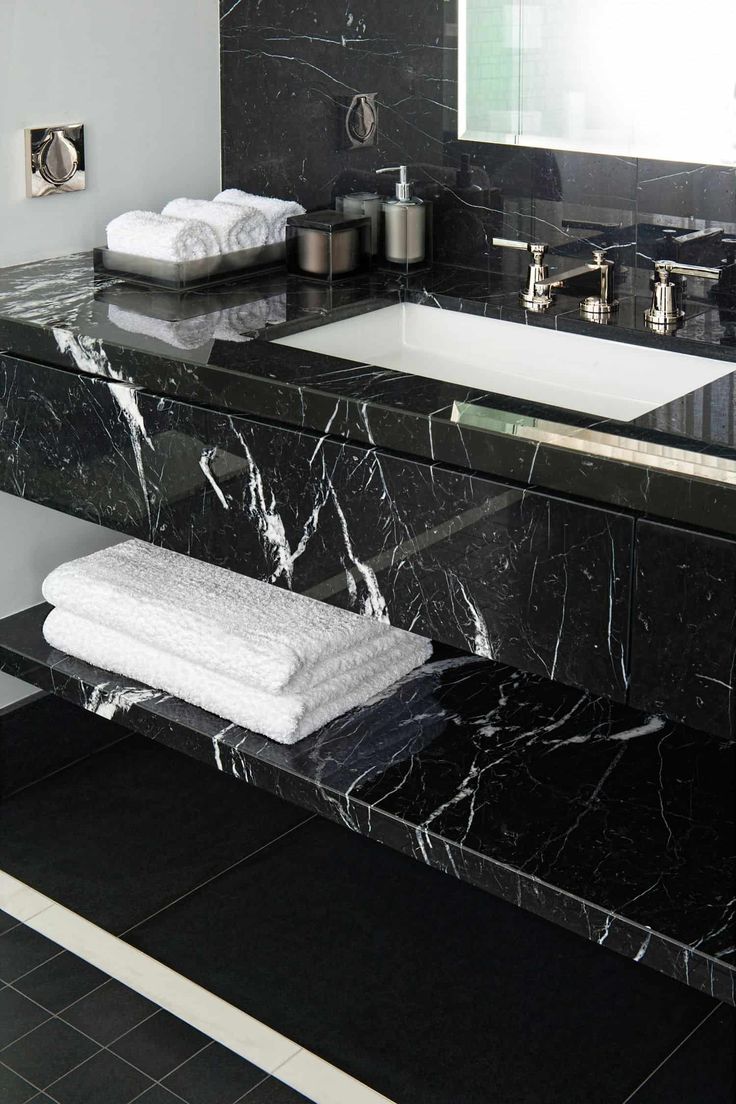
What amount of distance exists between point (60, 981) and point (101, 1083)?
24 centimetres

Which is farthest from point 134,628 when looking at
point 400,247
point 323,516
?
point 400,247

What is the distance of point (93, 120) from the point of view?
7.64ft

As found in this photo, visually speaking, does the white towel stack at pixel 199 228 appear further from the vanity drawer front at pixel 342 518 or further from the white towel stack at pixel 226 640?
the white towel stack at pixel 226 640

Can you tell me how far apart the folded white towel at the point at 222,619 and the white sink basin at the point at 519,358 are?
1.28 ft

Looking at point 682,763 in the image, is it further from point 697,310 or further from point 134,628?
point 134,628

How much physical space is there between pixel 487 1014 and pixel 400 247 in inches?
48.3

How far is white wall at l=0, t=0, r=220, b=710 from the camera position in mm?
2219

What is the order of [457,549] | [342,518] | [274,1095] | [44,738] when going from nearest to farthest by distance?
[457,549], [342,518], [274,1095], [44,738]

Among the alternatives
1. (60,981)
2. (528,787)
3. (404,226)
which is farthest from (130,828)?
(404,226)

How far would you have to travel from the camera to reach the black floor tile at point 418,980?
1947mm

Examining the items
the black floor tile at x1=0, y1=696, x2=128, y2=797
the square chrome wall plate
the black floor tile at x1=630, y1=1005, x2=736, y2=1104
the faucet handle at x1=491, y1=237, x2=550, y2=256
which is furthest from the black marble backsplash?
the black floor tile at x1=630, y1=1005, x2=736, y2=1104

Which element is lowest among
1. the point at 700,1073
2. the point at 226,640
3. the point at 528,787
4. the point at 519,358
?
the point at 700,1073

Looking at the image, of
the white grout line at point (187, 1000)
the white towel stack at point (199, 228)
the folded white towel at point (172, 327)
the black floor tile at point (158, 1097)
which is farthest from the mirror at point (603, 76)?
the black floor tile at point (158, 1097)

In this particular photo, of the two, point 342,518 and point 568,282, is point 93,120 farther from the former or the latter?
point 342,518
